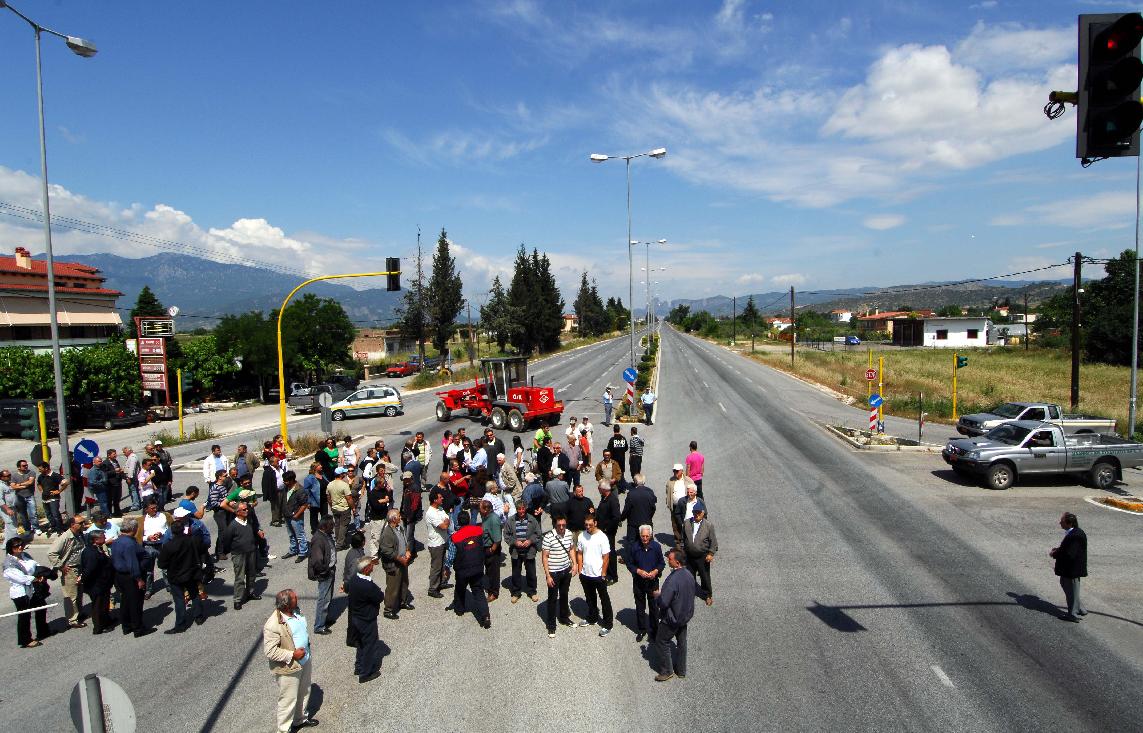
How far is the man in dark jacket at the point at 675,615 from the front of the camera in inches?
273

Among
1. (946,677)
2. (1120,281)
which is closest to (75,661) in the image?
(946,677)

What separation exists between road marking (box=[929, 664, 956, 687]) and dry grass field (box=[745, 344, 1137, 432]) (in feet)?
73.6

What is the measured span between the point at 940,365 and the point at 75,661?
6115 cm

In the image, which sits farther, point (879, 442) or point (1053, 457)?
point (879, 442)

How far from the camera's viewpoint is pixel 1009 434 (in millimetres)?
16906

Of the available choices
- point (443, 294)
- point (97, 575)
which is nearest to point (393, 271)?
point (97, 575)

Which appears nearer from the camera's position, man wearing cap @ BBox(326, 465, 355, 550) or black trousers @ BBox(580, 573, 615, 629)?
black trousers @ BBox(580, 573, 615, 629)

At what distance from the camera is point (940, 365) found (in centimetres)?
5550

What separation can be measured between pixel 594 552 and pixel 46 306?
50214 millimetres

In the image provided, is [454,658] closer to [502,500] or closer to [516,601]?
[516,601]

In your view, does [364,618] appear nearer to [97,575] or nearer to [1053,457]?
[97,575]

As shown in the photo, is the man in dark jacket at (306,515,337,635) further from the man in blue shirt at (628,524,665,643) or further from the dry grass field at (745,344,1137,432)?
the dry grass field at (745,344,1137,432)

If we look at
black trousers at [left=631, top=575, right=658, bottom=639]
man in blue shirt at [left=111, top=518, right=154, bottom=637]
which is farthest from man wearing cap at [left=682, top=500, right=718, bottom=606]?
man in blue shirt at [left=111, top=518, right=154, bottom=637]

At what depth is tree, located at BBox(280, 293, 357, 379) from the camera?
143ft
